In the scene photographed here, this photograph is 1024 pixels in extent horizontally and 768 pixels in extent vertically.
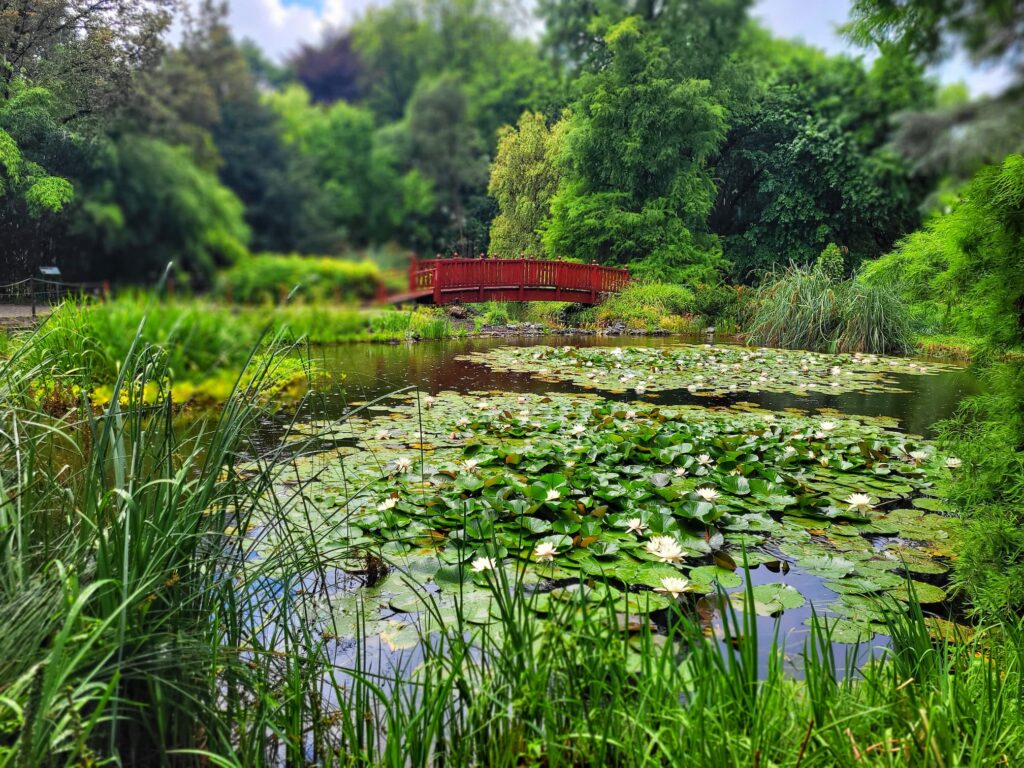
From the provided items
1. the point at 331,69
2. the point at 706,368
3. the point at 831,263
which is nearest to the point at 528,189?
the point at 706,368

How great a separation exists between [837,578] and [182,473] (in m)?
1.73

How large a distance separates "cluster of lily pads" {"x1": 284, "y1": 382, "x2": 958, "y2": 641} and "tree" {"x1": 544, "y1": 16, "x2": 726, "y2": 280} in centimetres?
250

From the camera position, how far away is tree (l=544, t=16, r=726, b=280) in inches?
187

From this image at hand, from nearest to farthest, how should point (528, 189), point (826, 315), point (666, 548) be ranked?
1. point (666, 548)
2. point (528, 189)
3. point (826, 315)

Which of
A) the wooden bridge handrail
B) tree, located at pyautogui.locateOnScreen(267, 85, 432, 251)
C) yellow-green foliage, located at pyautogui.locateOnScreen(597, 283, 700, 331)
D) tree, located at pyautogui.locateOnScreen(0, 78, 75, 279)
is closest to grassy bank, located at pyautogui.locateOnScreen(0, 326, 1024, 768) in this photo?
tree, located at pyautogui.locateOnScreen(267, 85, 432, 251)

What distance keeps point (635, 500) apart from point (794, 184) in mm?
3960

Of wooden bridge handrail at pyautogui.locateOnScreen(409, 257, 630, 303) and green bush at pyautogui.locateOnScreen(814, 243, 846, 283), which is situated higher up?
green bush at pyautogui.locateOnScreen(814, 243, 846, 283)

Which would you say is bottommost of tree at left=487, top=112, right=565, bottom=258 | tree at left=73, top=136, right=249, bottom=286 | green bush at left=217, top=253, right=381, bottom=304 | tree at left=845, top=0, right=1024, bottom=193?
green bush at left=217, top=253, right=381, bottom=304

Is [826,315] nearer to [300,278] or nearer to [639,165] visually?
[639,165]

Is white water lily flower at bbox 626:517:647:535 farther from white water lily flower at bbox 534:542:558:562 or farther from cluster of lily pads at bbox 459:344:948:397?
cluster of lily pads at bbox 459:344:948:397

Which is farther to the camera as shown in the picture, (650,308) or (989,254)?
(650,308)

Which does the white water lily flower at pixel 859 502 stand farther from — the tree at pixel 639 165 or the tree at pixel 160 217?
the tree at pixel 639 165

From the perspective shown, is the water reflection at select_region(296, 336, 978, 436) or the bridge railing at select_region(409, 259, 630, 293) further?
the bridge railing at select_region(409, 259, 630, 293)

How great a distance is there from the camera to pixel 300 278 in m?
0.80
